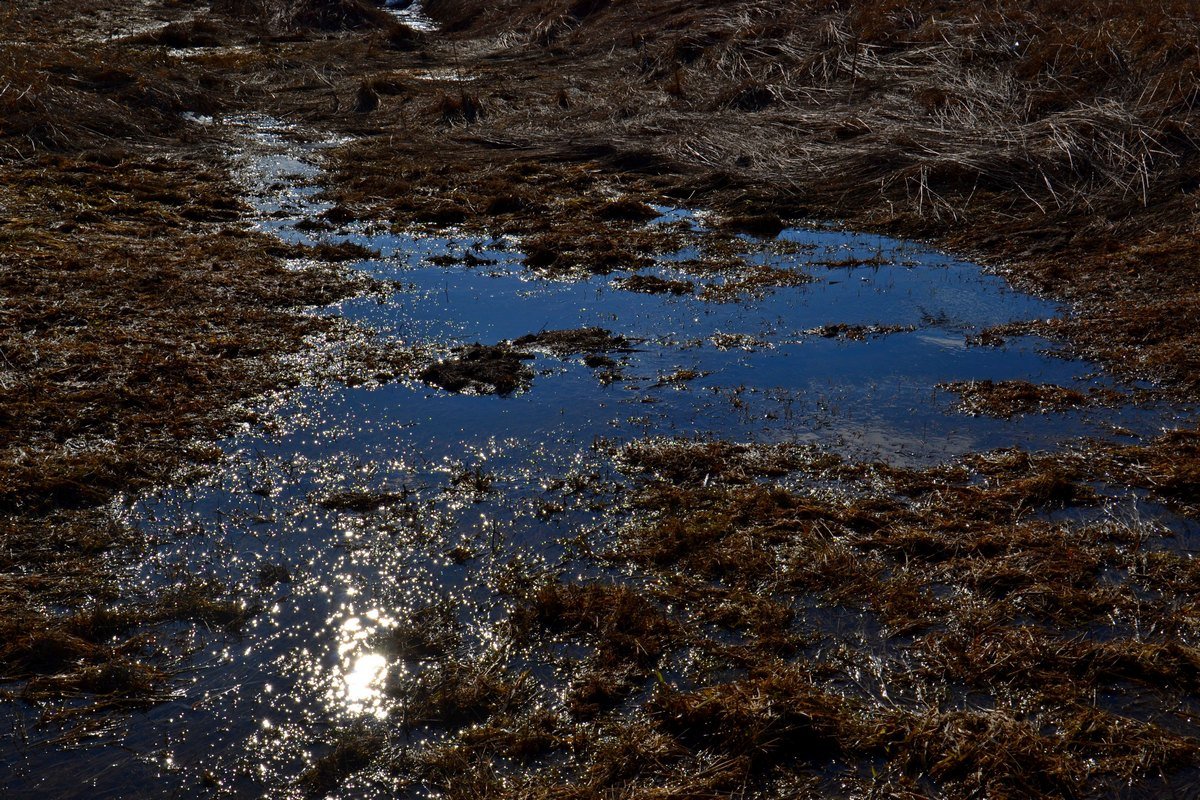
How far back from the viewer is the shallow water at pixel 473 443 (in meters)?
3.82

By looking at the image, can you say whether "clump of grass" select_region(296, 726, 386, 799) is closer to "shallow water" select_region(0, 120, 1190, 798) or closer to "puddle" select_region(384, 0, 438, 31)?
"shallow water" select_region(0, 120, 1190, 798)

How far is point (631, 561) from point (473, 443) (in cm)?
170

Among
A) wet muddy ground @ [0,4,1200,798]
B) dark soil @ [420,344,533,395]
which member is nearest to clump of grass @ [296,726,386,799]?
wet muddy ground @ [0,4,1200,798]

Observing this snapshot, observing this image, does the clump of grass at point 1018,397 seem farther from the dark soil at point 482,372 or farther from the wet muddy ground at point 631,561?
the dark soil at point 482,372

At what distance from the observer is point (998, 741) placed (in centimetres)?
357

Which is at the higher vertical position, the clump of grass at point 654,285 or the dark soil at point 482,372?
the clump of grass at point 654,285

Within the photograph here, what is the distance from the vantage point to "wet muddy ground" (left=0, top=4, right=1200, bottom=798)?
361cm

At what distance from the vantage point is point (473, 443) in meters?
6.02

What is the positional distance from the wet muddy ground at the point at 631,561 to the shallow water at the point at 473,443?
26 mm

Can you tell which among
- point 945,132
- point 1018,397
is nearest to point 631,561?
point 1018,397

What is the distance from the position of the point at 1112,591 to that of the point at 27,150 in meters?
14.5

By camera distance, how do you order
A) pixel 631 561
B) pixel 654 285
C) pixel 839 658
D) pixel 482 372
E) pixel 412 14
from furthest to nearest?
pixel 412 14, pixel 654 285, pixel 482 372, pixel 631 561, pixel 839 658

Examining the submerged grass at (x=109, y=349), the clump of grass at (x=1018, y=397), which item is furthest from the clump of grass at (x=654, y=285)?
the clump of grass at (x=1018, y=397)

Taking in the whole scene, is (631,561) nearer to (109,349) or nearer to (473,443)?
(473,443)
